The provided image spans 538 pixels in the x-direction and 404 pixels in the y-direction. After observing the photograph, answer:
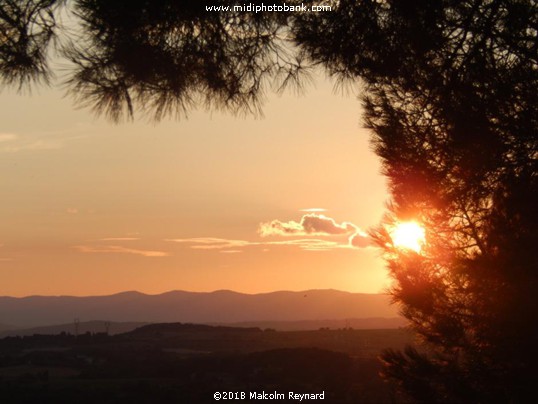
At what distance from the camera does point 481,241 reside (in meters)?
5.98

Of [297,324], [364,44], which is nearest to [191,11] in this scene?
[364,44]

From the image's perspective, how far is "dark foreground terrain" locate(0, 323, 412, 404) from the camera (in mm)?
31797

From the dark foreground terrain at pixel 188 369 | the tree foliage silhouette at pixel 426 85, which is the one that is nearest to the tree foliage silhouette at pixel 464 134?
the tree foliage silhouette at pixel 426 85

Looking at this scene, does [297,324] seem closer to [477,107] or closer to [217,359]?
[217,359]

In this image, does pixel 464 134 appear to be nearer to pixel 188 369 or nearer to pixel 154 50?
pixel 154 50

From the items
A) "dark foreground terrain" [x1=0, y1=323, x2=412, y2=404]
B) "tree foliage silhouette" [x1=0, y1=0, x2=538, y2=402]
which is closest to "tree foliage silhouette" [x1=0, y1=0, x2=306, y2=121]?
"tree foliage silhouette" [x1=0, y1=0, x2=538, y2=402]

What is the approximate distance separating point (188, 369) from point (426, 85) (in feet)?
121

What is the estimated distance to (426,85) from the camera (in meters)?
5.81

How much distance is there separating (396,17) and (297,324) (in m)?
131

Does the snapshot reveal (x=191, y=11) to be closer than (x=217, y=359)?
Yes

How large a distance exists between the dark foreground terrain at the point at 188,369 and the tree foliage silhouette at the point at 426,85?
→ 59.4 feet

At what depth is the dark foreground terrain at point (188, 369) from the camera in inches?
1252

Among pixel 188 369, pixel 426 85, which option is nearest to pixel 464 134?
pixel 426 85

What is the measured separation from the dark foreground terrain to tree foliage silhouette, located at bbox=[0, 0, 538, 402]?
59.4ft
